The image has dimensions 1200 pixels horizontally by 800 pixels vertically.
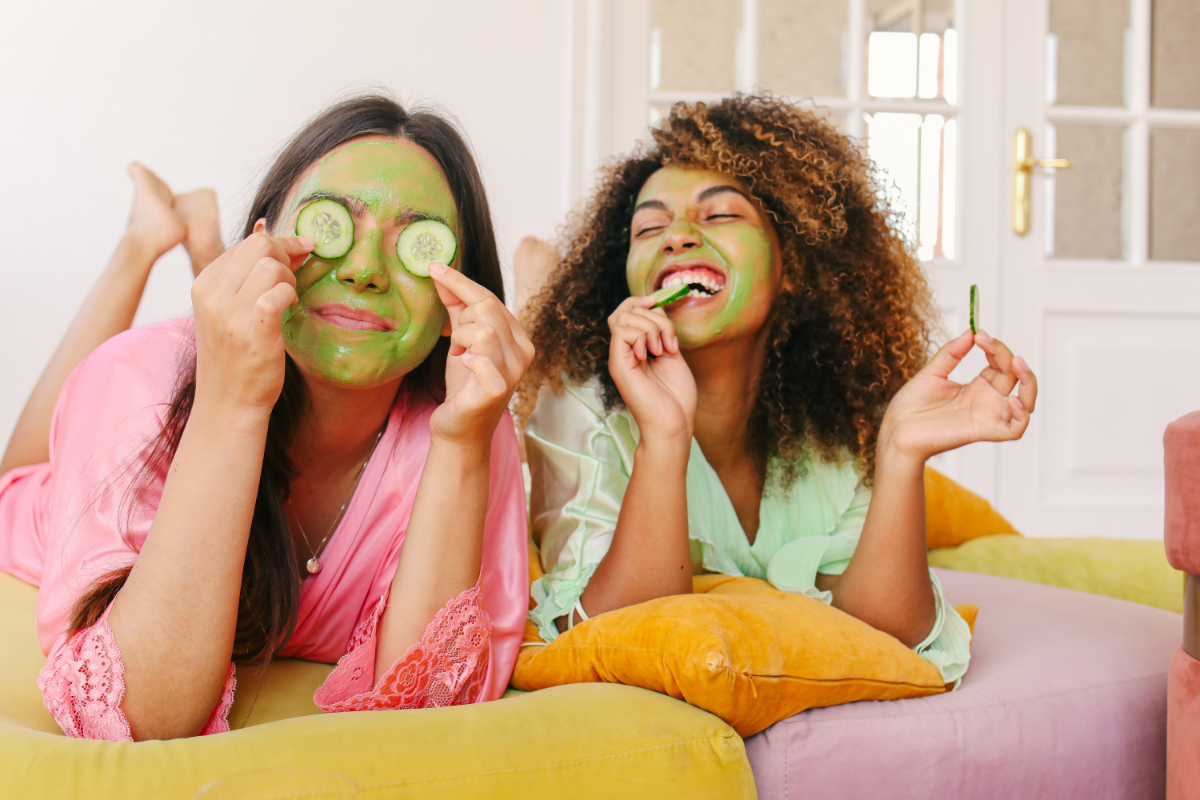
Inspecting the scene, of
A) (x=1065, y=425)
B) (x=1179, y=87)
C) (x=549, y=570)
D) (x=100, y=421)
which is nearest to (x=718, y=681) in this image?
(x=549, y=570)

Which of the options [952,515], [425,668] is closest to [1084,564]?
[952,515]

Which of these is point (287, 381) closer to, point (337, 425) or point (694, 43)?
point (337, 425)

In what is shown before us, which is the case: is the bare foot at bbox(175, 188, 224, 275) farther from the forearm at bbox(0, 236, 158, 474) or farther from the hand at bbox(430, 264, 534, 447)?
the hand at bbox(430, 264, 534, 447)

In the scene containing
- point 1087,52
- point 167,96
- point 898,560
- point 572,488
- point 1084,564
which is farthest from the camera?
point 1087,52

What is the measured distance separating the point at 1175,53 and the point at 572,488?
137 inches

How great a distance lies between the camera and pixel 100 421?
1.20 metres

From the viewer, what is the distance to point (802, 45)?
11.7 feet

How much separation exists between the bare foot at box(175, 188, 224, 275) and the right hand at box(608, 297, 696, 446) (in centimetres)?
135

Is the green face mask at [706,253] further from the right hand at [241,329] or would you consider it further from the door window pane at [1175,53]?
the door window pane at [1175,53]

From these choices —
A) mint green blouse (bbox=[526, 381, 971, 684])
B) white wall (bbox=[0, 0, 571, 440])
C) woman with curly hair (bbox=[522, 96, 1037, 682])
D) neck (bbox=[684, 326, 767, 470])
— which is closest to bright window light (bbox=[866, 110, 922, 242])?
white wall (bbox=[0, 0, 571, 440])

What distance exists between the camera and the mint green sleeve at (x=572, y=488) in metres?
1.50

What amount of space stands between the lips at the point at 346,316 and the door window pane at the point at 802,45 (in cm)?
278

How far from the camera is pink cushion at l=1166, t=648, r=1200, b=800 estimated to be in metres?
1.11

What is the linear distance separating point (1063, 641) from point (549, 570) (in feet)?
2.73
